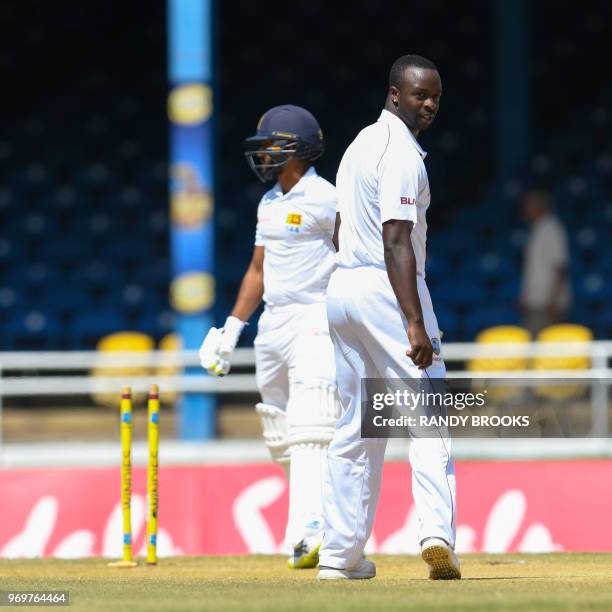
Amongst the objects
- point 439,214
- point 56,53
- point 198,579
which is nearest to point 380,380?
point 198,579

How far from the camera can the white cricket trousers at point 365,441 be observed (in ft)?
20.2

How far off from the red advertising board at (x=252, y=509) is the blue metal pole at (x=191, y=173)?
3.09m

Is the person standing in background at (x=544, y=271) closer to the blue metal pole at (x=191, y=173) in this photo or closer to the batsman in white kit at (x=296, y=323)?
the blue metal pole at (x=191, y=173)

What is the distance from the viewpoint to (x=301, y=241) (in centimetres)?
756

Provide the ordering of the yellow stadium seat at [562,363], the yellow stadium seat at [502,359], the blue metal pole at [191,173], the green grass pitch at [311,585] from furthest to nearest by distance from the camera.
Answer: the blue metal pole at [191,173], the yellow stadium seat at [502,359], the yellow stadium seat at [562,363], the green grass pitch at [311,585]

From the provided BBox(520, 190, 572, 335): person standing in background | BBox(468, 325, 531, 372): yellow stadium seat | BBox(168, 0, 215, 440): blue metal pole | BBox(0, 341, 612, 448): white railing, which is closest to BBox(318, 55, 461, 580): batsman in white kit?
BBox(0, 341, 612, 448): white railing

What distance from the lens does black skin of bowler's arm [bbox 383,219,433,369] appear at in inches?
240

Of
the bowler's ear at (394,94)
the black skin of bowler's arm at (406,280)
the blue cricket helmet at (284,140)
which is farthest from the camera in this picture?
the blue cricket helmet at (284,140)

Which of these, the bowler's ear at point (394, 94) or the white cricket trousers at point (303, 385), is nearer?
the bowler's ear at point (394, 94)

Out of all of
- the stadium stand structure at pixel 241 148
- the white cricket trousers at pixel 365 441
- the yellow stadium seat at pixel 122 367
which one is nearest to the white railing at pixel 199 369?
the yellow stadium seat at pixel 122 367

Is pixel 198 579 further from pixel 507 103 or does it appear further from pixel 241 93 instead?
pixel 241 93

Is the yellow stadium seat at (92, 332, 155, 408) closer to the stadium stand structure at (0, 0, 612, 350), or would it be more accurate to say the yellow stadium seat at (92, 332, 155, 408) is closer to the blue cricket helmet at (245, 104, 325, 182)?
the stadium stand structure at (0, 0, 612, 350)

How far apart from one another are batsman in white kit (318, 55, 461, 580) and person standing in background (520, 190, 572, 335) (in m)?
7.29

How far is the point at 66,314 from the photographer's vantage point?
1698 centimetres
